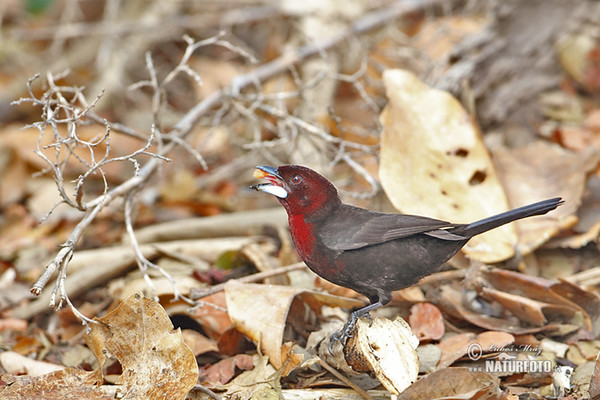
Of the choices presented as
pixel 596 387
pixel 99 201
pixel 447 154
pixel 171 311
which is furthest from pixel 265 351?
pixel 447 154

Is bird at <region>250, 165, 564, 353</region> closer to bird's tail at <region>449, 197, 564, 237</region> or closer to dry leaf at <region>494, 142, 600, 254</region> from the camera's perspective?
bird's tail at <region>449, 197, 564, 237</region>

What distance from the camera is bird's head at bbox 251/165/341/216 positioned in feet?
10.2

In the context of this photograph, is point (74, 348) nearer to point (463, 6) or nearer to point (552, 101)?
point (552, 101)

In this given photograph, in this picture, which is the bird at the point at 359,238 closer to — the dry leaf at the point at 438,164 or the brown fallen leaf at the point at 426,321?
the brown fallen leaf at the point at 426,321

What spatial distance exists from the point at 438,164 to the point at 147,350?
2.11m

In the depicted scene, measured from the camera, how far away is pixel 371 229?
3.06 m

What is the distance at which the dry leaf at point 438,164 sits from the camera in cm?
395

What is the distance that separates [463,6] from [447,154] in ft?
10.0

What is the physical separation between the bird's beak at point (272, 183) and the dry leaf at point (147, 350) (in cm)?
69

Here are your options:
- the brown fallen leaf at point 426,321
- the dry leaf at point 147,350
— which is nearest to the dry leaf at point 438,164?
the brown fallen leaf at point 426,321

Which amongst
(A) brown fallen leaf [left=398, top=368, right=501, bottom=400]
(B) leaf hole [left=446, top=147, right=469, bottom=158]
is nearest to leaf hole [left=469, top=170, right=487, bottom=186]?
(B) leaf hole [left=446, top=147, right=469, bottom=158]

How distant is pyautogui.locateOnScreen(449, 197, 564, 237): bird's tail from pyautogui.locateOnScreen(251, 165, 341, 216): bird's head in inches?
23.5

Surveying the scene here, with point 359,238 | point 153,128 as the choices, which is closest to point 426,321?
point 359,238

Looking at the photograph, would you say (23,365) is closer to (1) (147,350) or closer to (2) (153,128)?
(1) (147,350)
